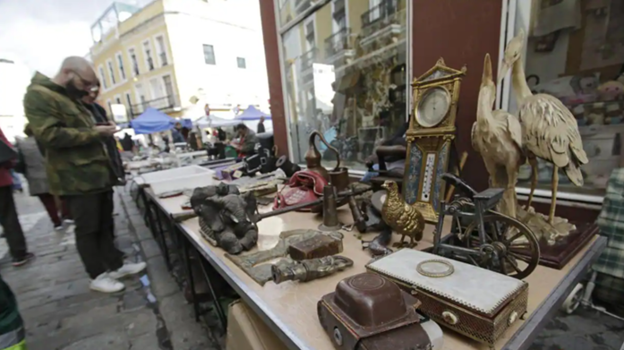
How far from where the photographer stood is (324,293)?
2.54 ft

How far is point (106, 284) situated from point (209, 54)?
49.0 ft

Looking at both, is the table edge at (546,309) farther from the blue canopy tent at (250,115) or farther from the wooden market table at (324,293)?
the blue canopy tent at (250,115)

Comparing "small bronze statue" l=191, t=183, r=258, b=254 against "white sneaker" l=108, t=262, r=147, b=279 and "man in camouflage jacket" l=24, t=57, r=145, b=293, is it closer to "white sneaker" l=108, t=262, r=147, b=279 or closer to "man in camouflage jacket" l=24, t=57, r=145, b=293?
"man in camouflage jacket" l=24, t=57, r=145, b=293

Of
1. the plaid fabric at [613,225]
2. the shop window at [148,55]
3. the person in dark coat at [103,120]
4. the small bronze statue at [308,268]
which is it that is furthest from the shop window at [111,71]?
the plaid fabric at [613,225]

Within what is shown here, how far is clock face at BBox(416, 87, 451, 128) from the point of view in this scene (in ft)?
3.84

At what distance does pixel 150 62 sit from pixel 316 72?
15623mm

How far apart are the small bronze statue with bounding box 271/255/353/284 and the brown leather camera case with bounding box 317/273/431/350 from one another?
0.21 m

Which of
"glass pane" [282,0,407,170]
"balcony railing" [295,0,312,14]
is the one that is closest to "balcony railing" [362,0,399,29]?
"glass pane" [282,0,407,170]

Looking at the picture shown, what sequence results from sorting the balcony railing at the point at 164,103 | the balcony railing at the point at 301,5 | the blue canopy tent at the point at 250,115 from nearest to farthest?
the balcony railing at the point at 301,5 → the blue canopy tent at the point at 250,115 → the balcony railing at the point at 164,103

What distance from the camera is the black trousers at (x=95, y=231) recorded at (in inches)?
71.1

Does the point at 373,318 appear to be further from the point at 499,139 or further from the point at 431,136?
the point at 431,136

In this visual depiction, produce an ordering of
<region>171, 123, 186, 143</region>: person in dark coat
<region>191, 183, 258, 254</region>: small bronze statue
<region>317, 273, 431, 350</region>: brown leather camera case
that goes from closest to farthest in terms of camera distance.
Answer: <region>317, 273, 431, 350</region>: brown leather camera case → <region>191, 183, 258, 254</region>: small bronze statue → <region>171, 123, 186, 143</region>: person in dark coat

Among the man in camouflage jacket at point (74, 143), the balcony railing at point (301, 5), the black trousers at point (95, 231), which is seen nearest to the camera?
the man in camouflage jacket at point (74, 143)

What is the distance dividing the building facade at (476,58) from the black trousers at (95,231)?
1900 millimetres
